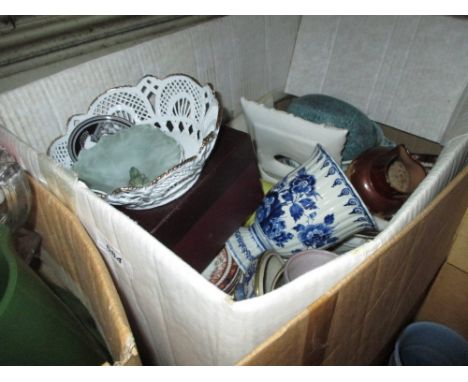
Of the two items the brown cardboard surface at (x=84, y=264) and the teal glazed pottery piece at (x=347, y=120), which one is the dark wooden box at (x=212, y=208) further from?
the teal glazed pottery piece at (x=347, y=120)

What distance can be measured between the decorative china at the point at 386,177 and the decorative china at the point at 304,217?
0.09m

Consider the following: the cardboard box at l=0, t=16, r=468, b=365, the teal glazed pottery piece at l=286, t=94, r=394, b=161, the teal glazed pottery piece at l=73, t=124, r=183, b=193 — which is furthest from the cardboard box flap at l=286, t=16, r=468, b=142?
the teal glazed pottery piece at l=73, t=124, r=183, b=193

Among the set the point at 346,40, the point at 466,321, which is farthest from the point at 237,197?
the point at 466,321

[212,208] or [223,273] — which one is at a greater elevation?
[212,208]

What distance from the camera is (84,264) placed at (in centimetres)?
39

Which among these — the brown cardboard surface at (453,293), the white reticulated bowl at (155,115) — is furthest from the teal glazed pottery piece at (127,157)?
the brown cardboard surface at (453,293)

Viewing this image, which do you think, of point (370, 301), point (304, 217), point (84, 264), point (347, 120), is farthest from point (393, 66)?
point (84, 264)

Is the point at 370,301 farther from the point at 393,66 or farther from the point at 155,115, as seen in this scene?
the point at 393,66

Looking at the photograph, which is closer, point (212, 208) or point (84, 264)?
point (84, 264)

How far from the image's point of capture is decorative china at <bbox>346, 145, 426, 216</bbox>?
0.62 metres

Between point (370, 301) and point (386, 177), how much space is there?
285 mm

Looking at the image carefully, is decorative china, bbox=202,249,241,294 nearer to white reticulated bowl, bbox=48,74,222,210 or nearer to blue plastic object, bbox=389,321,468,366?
white reticulated bowl, bbox=48,74,222,210
